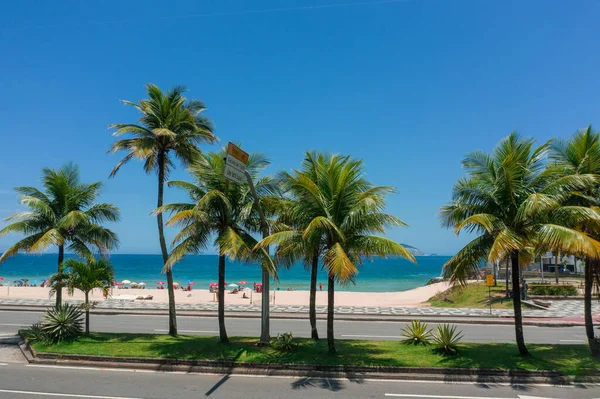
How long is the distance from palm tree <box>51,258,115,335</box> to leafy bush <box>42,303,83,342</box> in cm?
57

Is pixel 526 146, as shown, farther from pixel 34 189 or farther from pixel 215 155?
pixel 34 189

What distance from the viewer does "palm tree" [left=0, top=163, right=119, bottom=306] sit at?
1614 cm

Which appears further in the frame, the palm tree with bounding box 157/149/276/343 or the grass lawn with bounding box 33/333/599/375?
the palm tree with bounding box 157/149/276/343

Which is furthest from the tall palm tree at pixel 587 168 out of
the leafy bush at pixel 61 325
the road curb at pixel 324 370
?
the leafy bush at pixel 61 325

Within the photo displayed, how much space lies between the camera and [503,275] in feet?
186

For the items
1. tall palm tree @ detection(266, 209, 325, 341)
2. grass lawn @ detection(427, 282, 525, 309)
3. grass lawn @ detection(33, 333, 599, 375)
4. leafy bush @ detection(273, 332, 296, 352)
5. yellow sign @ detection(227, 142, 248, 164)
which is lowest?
grass lawn @ detection(427, 282, 525, 309)

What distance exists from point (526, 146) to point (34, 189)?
58.9ft

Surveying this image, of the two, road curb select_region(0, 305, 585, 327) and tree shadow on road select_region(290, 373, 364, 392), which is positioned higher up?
tree shadow on road select_region(290, 373, 364, 392)

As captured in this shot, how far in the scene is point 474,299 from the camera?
32875 mm

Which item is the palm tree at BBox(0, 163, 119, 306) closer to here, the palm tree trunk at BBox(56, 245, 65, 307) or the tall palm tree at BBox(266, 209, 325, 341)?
the palm tree trunk at BBox(56, 245, 65, 307)

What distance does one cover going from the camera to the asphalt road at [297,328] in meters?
18.3

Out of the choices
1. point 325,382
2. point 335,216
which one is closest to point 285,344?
point 325,382

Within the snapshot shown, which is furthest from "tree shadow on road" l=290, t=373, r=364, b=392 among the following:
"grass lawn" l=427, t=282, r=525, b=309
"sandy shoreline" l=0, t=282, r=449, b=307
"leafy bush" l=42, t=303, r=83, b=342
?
"sandy shoreline" l=0, t=282, r=449, b=307

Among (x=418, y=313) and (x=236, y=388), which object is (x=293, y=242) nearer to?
(x=236, y=388)
